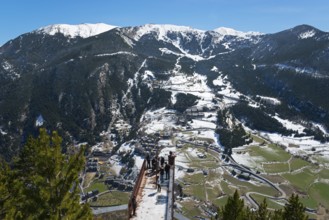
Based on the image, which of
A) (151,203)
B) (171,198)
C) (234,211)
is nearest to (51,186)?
(151,203)

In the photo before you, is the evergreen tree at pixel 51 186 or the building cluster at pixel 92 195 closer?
the evergreen tree at pixel 51 186

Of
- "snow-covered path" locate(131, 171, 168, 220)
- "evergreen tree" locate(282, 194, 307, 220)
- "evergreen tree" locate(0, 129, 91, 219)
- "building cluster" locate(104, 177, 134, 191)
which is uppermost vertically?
"evergreen tree" locate(0, 129, 91, 219)

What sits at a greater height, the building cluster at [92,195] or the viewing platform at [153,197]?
the viewing platform at [153,197]

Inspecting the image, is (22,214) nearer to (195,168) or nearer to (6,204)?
(6,204)

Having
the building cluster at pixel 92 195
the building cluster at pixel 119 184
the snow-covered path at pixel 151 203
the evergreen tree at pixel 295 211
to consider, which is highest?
the snow-covered path at pixel 151 203

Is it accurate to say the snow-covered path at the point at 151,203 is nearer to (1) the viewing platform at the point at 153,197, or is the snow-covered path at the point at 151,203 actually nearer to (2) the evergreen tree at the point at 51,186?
(1) the viewing platform at the point at 153,197

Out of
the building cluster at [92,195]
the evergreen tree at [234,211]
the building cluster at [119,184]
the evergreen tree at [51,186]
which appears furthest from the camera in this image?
the building cluster at [119,184]

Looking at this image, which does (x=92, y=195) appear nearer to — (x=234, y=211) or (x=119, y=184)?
(x=119, y=184)

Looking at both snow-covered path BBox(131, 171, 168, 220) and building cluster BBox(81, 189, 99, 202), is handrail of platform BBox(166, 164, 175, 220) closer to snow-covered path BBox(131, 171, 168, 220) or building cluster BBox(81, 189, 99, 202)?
snow-covered path BBox(131, 171, 168, 220)

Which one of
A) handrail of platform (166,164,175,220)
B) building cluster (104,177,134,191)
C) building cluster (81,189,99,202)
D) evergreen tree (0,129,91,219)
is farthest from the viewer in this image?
building cluster (104,177,134,191)

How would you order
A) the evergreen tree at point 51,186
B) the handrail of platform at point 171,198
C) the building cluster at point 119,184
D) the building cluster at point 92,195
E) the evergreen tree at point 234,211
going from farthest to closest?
1. the building cluster at point 119,184
2. the building cluster at point 92,195
3. the evergreen tree at point 234,211
4. the handrail of platform at point 171,198
5. the evergreen tree at point 51,186

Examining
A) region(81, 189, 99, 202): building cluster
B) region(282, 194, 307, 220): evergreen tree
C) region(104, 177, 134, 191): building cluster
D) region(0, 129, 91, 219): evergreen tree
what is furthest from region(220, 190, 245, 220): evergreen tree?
region(104, 177, 134, 191): building cluster

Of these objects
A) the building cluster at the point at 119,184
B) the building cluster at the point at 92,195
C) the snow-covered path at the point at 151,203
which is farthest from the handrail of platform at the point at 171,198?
the building cluster at the point at 119,184
